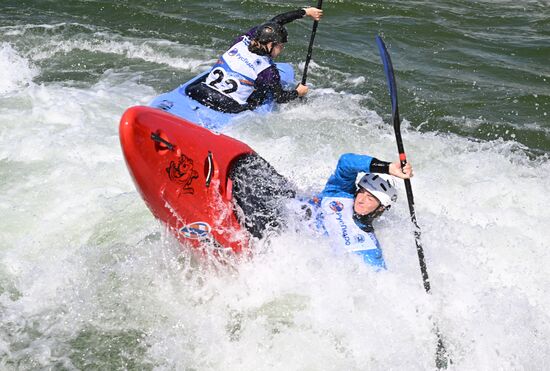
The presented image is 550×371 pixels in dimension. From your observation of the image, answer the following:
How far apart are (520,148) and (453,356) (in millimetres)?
3899

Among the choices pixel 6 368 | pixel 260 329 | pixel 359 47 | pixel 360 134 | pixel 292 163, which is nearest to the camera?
pixel 6 368

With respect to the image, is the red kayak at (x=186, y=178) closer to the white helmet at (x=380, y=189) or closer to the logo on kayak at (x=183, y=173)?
the logo on kayak at (x=183, y=173)

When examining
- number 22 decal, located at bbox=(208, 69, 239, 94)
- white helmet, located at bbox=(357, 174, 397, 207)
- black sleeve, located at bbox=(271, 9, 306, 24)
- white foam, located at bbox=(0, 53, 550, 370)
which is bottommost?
white foam, located at bbox=(0, 53, 550, 370)

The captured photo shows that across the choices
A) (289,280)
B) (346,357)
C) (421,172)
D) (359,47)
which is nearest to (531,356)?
(346,357)

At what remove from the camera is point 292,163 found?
6977 millimetres

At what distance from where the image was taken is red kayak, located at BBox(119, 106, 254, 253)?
438cm

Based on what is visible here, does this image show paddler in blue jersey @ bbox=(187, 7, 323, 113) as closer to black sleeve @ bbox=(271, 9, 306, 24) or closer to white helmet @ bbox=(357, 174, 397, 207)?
black sleeve @ bbox=(271, 9, 306, 24)

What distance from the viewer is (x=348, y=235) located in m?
4.75

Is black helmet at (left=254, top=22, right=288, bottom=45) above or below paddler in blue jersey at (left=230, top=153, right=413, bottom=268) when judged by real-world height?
above

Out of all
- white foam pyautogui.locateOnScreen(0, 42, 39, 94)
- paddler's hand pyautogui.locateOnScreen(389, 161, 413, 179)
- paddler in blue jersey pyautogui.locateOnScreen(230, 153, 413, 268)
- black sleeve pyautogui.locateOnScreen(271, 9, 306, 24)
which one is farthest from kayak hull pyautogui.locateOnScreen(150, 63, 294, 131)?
paddler's hand pyautogui.locateOnScreen(389, 161, 413, 179)

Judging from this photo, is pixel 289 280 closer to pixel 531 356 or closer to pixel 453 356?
pixel 453 356

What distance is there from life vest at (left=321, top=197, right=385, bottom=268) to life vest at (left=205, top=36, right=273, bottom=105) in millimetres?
2891

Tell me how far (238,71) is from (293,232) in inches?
119

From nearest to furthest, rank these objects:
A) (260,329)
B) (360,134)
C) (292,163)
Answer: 1. (260,329)
2. (292,163)
3. (360,134)
